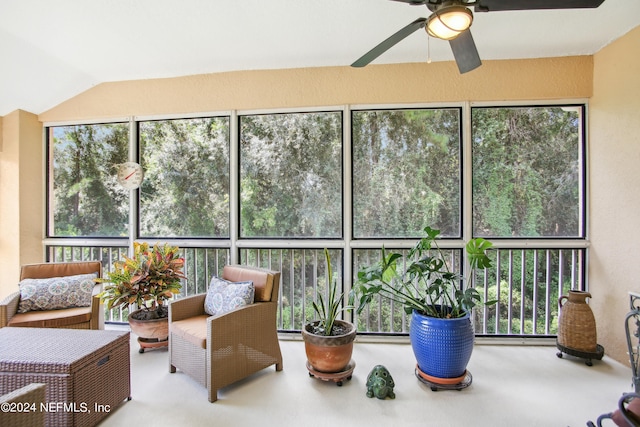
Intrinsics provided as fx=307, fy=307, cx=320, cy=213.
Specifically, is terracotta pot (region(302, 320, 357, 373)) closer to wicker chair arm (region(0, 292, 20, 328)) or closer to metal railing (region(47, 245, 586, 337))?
metal railing (region(47, 245, 586, 337))

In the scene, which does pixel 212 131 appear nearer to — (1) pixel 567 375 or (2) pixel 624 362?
(1) pixel 567 375

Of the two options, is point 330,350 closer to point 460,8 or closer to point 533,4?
point 460,8

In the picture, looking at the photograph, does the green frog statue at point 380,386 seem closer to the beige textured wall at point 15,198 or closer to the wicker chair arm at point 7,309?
the wicker chair arm at point 7,309

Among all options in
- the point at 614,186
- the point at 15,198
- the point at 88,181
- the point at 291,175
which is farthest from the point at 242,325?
the point at 614,186

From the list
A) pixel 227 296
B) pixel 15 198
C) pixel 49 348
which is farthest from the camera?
pixel 15 198

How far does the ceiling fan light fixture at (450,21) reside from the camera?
161cm

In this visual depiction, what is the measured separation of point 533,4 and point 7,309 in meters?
4.42

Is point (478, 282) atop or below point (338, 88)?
below

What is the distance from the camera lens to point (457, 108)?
10.5ft

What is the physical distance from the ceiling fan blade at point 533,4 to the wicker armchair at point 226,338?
90.3 inches

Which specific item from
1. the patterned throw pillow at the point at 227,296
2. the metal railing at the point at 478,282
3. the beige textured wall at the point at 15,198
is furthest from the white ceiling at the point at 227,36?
the patterned throw pillow at the point at 227,296

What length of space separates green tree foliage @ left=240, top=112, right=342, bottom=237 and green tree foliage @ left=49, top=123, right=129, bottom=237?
5.06 ft

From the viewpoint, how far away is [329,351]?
2307 mm

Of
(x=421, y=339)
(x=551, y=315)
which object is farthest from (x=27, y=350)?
(x=551, y=315)
